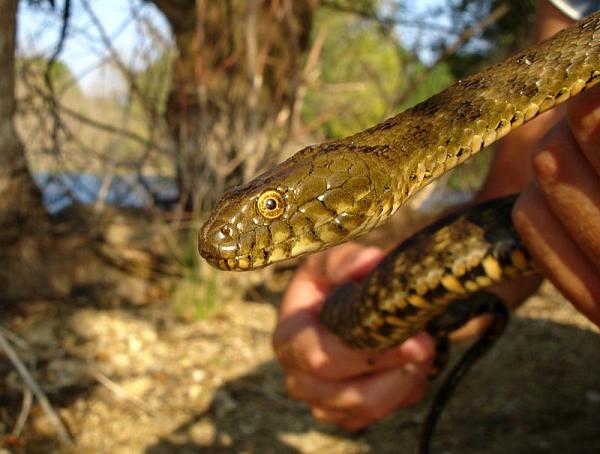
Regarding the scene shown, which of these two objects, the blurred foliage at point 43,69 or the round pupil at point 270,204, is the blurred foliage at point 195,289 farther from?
the round pupil at point 270,204

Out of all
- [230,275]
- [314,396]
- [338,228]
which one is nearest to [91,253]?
[230,275]

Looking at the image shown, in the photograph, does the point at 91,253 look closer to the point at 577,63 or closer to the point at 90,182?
the point at 90,182

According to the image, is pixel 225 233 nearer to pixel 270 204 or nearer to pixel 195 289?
pixel 270 204

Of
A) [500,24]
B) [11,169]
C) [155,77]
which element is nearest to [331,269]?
[11,169]

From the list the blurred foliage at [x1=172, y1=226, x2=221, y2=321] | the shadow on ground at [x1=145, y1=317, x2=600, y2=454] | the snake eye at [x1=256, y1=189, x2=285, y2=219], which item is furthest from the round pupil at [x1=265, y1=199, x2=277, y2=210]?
the blurred foliage at [x1=172, y1=226, x2=221, y2=321]

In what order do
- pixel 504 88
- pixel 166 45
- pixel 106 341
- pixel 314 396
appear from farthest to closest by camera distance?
pixel 166 45
pixel 106 341
pixel 314 396
pixel 504 88

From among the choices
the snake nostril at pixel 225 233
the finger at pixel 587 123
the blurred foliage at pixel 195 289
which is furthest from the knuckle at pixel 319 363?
the blurred foliage at pixel 195 289
